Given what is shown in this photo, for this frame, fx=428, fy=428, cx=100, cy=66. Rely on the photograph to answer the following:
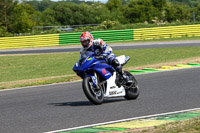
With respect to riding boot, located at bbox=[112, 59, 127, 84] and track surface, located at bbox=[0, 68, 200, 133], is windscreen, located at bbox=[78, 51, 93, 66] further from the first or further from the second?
track surface, located at bbox=[0, 68, 200, 133]

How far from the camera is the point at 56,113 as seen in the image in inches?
323

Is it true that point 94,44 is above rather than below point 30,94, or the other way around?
above

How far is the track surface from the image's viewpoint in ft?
23.9

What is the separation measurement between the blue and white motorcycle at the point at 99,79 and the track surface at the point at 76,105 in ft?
0.74

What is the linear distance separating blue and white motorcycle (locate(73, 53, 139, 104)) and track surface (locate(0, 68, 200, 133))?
226 mm

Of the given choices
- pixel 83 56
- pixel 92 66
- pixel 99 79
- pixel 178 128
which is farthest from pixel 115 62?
pixel 178 128

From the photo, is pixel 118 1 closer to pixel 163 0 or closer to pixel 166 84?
pixel 163 0

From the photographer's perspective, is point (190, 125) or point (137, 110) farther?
point (137, 110)

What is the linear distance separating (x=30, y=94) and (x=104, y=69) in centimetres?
363

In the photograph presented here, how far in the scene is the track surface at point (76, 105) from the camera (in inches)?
287

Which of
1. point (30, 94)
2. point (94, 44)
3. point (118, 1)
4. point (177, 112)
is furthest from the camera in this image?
point (118, 1)

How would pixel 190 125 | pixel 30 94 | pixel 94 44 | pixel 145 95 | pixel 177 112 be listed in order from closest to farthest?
1. pixel 190 125
2. pixel 177 112
3. pixel 94 44
4. pixel 145 95
5. pixel 30 94

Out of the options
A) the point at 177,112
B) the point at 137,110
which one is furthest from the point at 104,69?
the point at 177,112

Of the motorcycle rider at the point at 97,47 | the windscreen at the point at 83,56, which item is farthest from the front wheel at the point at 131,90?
the windscreen at the point at 83,56
